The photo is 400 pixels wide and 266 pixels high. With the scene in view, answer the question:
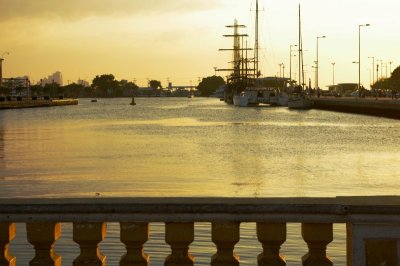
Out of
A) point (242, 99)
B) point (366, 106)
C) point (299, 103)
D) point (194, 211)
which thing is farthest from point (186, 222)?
point (242, 99)

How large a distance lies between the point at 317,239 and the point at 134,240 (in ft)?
4.47

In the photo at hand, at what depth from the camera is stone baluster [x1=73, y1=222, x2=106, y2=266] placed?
5.83 meters

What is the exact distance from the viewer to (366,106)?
119438 millimetres

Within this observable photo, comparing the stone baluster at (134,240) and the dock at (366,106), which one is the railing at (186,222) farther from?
the dock at (366,106)

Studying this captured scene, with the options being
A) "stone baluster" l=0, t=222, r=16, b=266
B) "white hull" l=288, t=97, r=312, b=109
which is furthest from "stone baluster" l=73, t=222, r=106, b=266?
"white hull" l=288, t=97, r=312, b=109

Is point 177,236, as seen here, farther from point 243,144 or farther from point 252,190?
point 243,144

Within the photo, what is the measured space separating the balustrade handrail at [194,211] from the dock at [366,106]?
95.8 metres

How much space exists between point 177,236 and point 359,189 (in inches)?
998

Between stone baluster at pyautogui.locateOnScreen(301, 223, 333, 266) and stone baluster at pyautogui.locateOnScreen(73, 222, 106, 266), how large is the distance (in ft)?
5.02

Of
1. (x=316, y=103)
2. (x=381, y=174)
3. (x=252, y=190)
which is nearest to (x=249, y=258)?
(x=252, y=190)

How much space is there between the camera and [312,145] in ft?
197

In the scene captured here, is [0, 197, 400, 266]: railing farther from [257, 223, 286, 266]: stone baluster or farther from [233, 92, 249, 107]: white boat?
[233, 92, 249, 107]: white boat

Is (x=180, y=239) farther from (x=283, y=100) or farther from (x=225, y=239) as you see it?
(x=283, y=100)

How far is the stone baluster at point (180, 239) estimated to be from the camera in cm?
580
